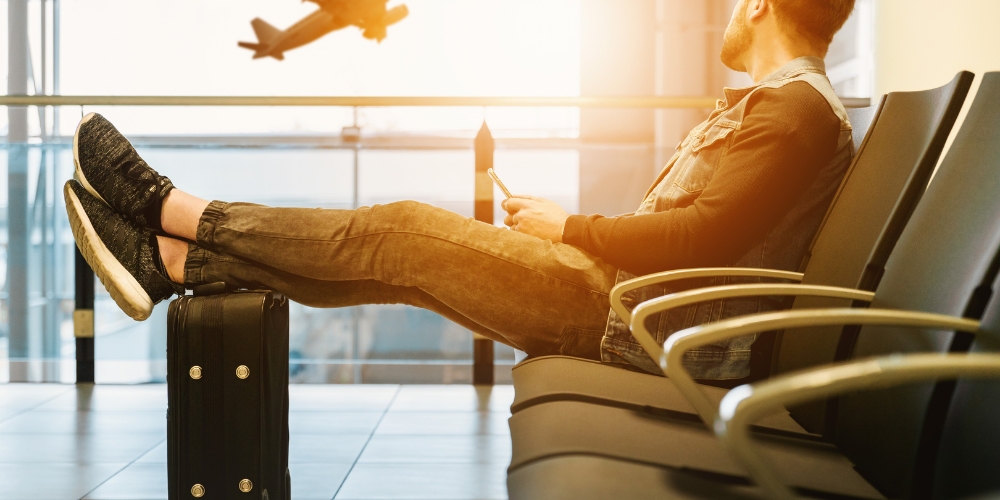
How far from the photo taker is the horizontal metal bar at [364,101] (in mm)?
2627

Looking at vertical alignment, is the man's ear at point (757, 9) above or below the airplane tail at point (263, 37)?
below

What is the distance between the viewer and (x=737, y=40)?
1666 millimetres

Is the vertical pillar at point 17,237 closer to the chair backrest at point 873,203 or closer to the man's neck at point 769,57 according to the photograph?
the man's neck at point 769,57

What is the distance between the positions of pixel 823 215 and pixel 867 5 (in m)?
2.07

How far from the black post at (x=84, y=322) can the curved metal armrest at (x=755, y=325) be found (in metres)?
2.73

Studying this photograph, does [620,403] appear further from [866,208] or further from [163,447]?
[163,447]

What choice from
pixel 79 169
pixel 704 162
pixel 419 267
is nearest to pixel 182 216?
pixel 79 169

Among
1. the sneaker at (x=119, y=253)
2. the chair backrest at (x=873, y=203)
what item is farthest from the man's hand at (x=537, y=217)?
the sneaker at (x=119, y=253)

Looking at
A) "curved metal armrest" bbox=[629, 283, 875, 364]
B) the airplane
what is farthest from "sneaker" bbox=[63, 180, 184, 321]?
the airplane

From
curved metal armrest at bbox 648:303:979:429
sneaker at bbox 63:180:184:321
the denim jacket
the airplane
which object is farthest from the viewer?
the airplane

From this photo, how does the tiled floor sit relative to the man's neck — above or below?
below

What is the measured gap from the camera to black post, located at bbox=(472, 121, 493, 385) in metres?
2.78

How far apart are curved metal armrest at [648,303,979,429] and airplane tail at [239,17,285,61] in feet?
20.5

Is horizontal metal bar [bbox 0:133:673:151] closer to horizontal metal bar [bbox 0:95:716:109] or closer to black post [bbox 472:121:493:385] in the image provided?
black post [bbox 472:121:493:385]
